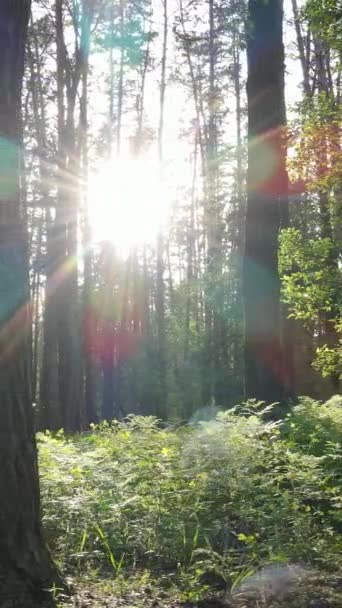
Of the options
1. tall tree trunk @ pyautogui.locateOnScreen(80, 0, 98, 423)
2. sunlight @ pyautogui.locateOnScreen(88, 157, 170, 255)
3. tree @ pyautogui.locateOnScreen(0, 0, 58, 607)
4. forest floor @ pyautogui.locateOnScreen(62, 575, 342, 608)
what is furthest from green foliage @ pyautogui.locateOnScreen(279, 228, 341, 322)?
sunlight @ pyautogui.locateOnScreen(88, 157, 170, 255)

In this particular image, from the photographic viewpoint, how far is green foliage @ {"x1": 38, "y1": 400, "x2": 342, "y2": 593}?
453cm

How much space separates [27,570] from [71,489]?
1739 mm

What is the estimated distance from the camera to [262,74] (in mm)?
11281

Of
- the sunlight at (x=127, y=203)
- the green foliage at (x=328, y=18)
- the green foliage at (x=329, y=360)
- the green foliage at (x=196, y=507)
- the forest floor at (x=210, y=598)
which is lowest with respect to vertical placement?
the forest floor at (x=210, y=598)

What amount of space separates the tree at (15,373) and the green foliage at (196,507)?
878mm

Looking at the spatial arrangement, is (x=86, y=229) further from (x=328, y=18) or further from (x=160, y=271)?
(x=328, y=18)

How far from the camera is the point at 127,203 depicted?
30453mm

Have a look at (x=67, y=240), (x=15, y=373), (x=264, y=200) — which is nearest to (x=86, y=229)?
(x=67, y=240)

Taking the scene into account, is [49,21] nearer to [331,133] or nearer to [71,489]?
[331,133]

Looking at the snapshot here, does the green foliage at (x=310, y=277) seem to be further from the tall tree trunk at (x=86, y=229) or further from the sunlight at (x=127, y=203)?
the sunlight at (x=127, y=203)

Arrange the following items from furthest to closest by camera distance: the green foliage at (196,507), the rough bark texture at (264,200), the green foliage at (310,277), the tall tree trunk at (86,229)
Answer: the tall tree trunk at (86,229) < the rough bark texture at (264,200) < the green foliage at (310,277) < the green foliage at (196,507)

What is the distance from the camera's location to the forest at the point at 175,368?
396 cm

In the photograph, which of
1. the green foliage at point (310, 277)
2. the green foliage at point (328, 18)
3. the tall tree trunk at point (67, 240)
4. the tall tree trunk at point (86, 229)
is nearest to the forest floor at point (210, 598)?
the green foliage at point (310, 277)

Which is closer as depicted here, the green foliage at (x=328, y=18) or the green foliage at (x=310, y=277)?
the green foliage at (x=328, y=18)
